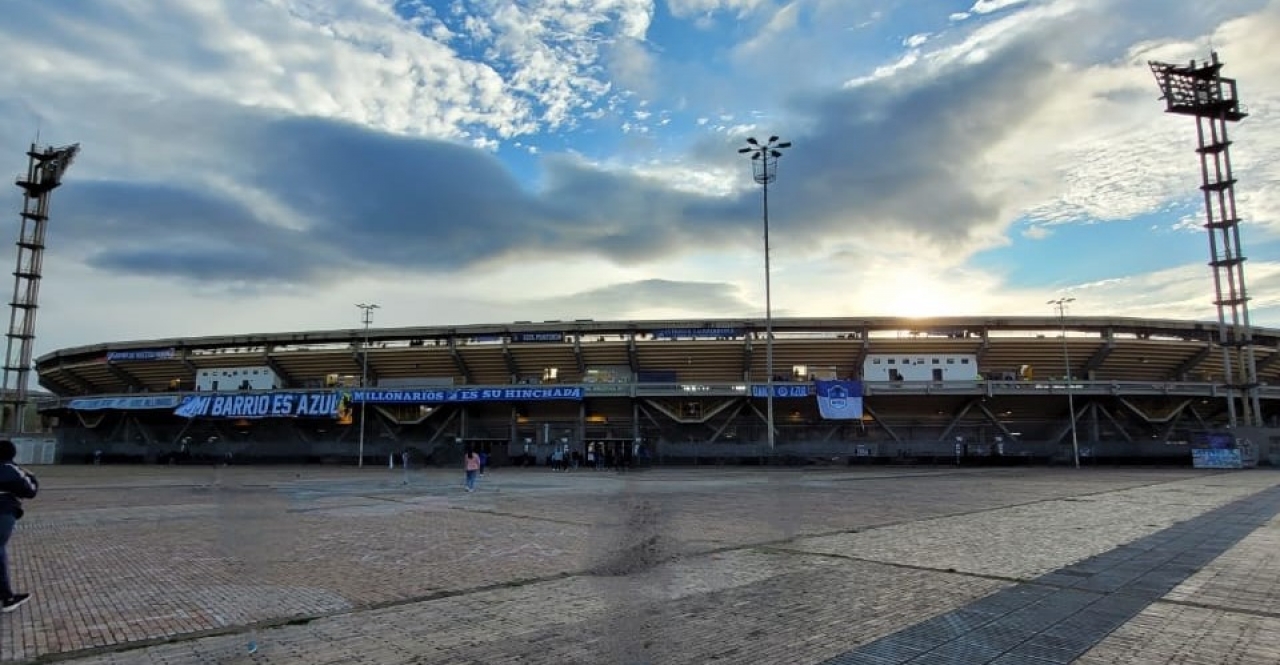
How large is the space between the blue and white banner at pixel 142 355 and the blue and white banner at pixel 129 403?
455 cm

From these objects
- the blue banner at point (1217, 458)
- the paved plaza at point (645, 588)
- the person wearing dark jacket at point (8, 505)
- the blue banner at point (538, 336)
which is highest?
the blue banner at point (538, 336)

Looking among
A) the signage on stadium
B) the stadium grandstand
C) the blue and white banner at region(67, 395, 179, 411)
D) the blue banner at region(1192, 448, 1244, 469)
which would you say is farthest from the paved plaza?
the blue and white banner at region(67, 395, 179, 411)

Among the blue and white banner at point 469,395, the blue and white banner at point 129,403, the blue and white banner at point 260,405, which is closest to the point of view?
the blue and white banner at point 469,395

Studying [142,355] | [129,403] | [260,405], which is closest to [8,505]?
[260,405]

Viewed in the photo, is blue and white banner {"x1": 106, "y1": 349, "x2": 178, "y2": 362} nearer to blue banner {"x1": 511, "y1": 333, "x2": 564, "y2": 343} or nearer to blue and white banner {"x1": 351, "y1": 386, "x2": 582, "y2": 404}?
blue and white banner {"x1": 351, "y1": 386, "x2": 582, "y2": 404}

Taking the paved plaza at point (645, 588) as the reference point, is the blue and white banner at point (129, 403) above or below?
above

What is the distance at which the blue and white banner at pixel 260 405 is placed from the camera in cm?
5303

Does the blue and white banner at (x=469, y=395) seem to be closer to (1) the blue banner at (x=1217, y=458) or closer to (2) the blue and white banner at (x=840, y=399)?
(2) the blue and white banner at (x=840, y=399)

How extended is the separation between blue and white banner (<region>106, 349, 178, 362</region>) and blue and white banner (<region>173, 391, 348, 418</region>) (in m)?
8.94

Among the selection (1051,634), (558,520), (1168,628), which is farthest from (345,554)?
(1168,628)

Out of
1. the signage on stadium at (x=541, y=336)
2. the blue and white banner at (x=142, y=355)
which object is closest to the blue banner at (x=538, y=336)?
the signage on stadium at (x=541, y=336)

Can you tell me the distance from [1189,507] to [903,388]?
113ft

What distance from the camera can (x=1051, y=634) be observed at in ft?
18.3

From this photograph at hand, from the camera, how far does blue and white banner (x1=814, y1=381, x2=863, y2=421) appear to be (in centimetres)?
4425
